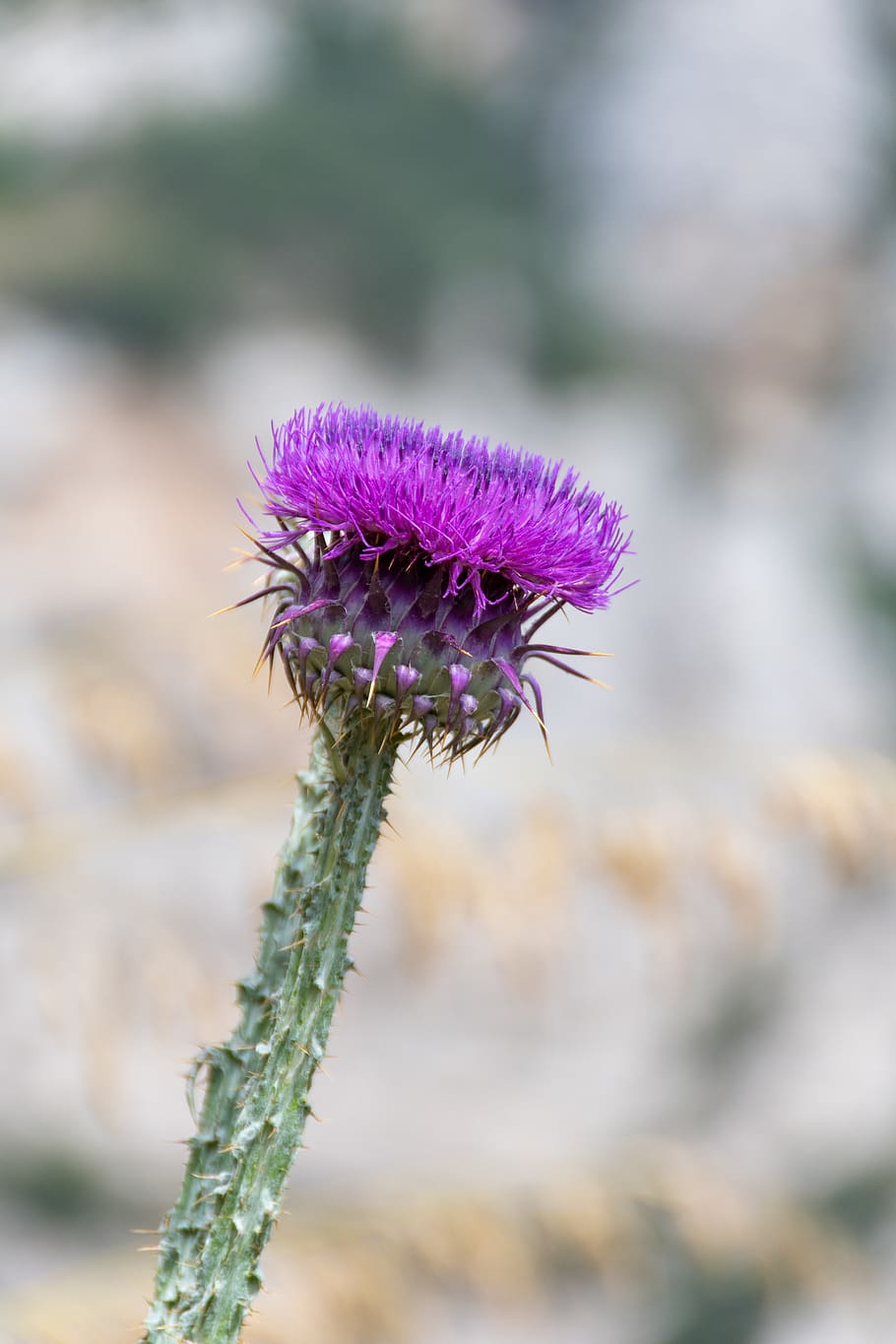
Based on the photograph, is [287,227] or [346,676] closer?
[346,676]

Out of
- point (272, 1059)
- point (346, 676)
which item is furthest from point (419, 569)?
point (272, 1059)

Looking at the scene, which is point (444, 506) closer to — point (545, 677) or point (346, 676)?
point (346, 676)

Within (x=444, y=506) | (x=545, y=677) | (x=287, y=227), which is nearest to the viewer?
(x=444, y=506)

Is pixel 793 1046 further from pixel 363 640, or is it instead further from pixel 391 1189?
pixel 363 640

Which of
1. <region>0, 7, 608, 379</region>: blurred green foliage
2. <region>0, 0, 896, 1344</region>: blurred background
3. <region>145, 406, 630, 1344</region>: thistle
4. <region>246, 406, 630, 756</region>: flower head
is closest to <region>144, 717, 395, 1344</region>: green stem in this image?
<region>145, 406, 630, 1344</region>: thistle

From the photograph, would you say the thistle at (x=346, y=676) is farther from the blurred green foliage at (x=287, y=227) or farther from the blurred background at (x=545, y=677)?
the blurred green foliage at (x=287, y=227)

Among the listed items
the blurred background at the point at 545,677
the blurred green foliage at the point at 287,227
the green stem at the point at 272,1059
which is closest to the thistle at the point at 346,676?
the green stem at the point at 272,1059
